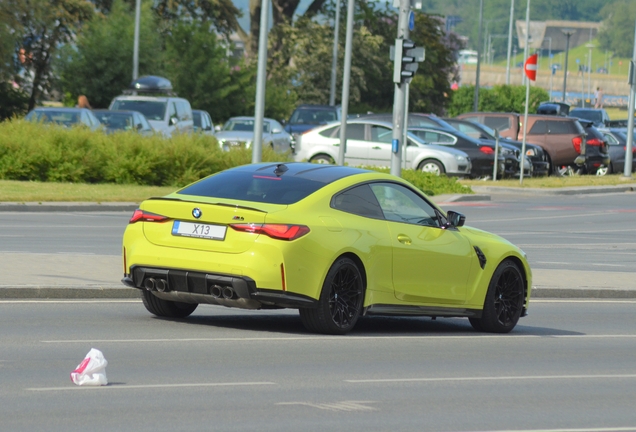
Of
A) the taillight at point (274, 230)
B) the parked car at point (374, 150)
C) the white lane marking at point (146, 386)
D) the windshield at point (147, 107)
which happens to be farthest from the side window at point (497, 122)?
the white lane marking at point (146, 386)

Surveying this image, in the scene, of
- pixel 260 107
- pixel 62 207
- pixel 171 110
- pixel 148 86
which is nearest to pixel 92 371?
pixel 62 207

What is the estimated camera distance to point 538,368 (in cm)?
953

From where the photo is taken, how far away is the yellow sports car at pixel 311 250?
981cm

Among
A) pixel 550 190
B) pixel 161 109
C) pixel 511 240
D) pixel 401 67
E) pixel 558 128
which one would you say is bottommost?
pixel 550 190

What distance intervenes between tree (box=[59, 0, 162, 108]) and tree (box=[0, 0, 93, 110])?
1.78 meters

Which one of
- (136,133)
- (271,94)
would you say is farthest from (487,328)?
(271,94)

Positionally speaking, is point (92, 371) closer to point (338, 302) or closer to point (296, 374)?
point (296, 374)

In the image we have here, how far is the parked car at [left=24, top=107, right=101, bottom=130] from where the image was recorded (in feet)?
102

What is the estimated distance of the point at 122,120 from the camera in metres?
33.3

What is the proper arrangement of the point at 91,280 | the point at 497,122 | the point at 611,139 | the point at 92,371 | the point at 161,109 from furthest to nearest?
the point at 611,139 → the point at 497,122 → the point at 161,109 → the point at 91,280 → the point at 92,371

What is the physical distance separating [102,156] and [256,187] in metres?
19.5

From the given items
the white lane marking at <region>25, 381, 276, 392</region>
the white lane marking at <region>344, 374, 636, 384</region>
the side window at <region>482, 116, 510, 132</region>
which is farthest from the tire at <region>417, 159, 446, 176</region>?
the white lane marking at <region>25, 381, 276, 392</region>

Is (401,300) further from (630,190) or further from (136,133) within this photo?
(630,190)

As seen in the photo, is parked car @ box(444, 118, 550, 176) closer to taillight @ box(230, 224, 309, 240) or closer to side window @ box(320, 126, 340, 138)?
side window @ box(320, 126, 340, 138)
